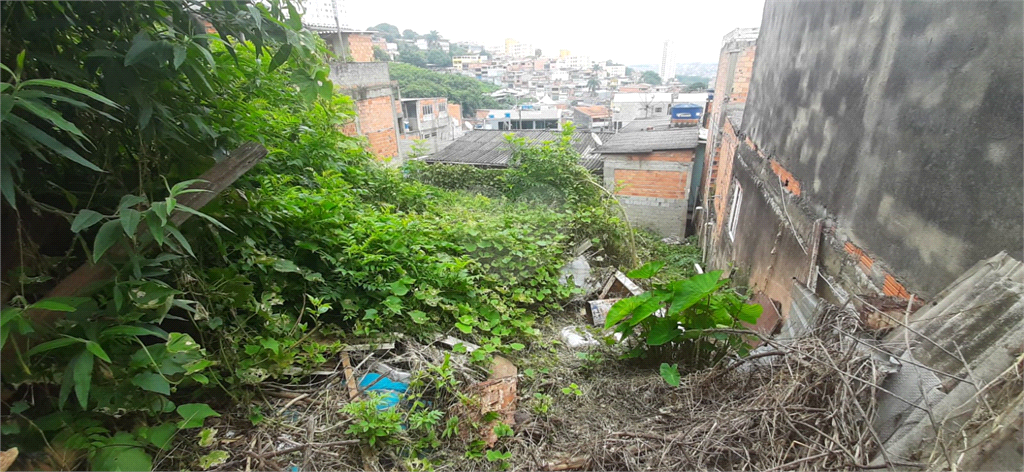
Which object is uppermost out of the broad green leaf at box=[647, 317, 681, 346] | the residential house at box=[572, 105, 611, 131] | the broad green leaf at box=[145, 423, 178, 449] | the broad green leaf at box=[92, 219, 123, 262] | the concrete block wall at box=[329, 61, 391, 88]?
the concrete block wall at box=[329, 61, 391, 88]

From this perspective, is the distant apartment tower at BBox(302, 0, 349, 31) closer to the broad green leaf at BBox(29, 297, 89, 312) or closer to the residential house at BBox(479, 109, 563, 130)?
the broad green leaf at BBox(29, 297, 89, 312)

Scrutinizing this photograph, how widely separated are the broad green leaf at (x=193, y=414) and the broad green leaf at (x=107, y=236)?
74cm

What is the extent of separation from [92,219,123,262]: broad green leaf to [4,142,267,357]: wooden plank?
0.10 meters

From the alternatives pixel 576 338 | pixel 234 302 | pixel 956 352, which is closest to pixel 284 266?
pixel 234 302

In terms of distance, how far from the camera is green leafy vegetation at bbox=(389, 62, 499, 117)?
37.4 m

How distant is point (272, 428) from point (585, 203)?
455 cm

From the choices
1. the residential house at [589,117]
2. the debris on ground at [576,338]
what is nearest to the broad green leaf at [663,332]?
the debris on ground at [576,338]

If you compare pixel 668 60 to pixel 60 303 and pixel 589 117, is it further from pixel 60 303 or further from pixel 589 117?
pixel 60 303

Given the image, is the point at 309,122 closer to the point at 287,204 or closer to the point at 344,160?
the point at 344,160

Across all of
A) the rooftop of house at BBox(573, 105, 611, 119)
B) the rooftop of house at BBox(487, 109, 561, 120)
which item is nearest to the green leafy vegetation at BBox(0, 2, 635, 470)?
the rooftop of house at BBox(487, 109, 561, 120)

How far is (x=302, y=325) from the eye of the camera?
2.31 m

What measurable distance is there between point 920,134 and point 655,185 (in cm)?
862

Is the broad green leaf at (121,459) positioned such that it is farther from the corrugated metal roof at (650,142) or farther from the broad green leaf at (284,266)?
the corrugated metal roof at (650,142)

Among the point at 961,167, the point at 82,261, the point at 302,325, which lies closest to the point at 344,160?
the point at 302,325
